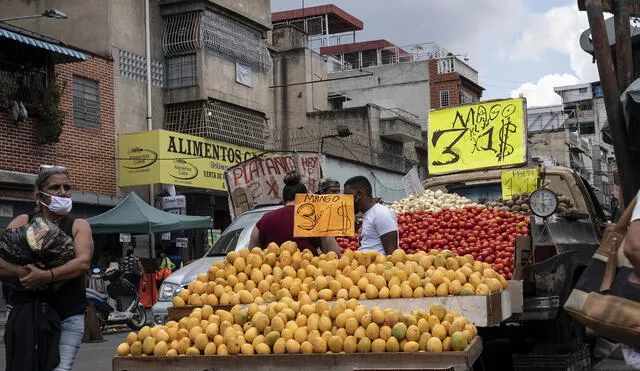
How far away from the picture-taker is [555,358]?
6.73 metres

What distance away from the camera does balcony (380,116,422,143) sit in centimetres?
3816

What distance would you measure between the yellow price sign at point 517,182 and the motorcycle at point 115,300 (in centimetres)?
934

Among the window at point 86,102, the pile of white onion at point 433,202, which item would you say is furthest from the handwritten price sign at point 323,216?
the window at point 86,102

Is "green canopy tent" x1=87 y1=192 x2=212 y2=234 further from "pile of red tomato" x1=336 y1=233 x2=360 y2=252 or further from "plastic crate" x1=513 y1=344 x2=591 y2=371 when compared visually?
"plastic crate" x1=513 y1=344 x2=591 y2=371

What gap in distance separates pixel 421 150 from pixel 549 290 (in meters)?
35.7

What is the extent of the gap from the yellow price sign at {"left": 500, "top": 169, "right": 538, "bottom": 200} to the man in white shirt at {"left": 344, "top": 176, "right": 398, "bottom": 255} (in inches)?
92.3

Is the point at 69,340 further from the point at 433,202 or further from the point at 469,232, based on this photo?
the point at 433,202

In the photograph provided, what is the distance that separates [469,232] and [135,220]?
12.4 metres

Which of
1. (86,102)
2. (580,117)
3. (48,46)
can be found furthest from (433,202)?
(580,117)

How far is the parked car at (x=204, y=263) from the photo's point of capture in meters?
10.8

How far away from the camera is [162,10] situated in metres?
26.3

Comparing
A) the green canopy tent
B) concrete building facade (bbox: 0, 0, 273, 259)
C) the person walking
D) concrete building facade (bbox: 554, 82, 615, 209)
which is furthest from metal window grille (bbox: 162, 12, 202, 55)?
concrete building facade (bbox: 554, 82, 615, 209)

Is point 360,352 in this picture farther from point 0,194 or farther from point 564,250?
point 0,194

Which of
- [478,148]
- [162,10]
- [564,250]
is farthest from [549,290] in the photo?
[162,10]
